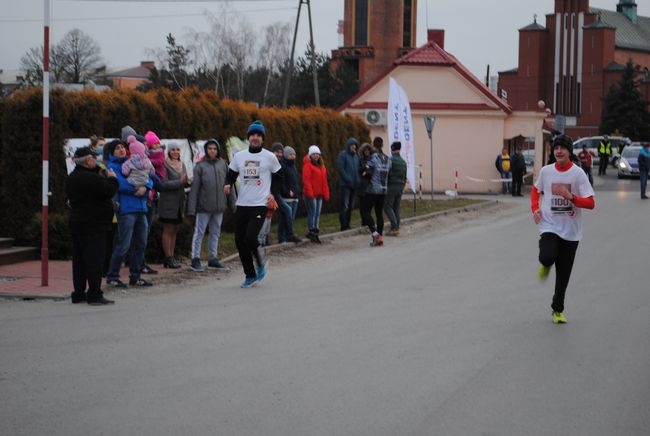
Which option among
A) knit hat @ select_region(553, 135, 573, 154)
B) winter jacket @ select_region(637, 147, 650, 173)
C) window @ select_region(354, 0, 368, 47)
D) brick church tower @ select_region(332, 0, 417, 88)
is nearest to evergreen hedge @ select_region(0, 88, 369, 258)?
knit hat @ select_region(553, 135, 573, 154)

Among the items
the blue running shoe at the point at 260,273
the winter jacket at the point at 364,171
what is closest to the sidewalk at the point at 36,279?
the blue running shoe at the point at 260,273

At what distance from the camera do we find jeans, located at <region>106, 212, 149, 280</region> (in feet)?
44.9

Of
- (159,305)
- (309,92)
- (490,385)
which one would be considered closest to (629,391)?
(490,385)

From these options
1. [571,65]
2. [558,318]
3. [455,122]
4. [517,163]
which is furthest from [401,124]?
[571,65]

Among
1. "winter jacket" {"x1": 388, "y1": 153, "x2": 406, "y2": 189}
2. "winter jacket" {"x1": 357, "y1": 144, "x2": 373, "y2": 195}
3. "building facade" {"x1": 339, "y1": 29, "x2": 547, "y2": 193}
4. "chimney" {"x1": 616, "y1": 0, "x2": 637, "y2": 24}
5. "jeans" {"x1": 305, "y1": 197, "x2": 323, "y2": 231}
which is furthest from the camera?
"chimney" {"x1": 616, "y1": 0, "x2": 637, "y2": 24}

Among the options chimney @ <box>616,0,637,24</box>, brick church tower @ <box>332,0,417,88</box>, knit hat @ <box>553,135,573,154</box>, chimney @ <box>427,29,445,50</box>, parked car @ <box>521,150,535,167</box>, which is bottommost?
parked car @ <box>521,150,535,167</box>

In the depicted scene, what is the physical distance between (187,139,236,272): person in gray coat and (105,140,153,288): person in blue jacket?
5.26 feet

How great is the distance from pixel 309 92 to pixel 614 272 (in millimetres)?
59285

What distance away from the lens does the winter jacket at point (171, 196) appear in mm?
15414

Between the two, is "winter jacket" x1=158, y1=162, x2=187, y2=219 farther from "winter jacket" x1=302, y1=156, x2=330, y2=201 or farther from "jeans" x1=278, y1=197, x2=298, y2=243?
"winter jacket" x1=302, y1=156, x2=330, y2=201

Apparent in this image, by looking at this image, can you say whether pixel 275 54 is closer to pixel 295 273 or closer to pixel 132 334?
pixel 295 273

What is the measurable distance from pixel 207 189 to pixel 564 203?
617 cm

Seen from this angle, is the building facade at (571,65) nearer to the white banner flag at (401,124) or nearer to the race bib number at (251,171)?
the white banner flag at (401,124)

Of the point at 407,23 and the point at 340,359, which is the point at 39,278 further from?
the point at 407,23
